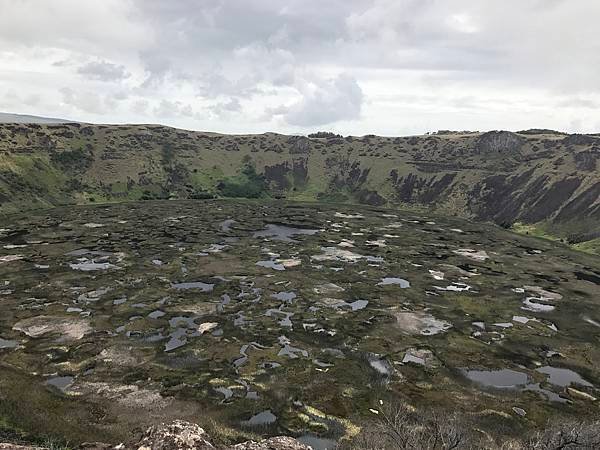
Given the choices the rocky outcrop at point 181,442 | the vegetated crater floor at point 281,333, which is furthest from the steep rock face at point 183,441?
the vegetated crater floor at point 281,333

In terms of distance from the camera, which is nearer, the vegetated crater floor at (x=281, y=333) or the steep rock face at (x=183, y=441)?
the steep rock face at (x=183, y=441)

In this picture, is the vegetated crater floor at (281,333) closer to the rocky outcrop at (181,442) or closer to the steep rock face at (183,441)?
the rocky outcrop at (181,442)

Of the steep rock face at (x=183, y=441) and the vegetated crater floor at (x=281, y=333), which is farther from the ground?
the steep rock face at (x=183, y=441)

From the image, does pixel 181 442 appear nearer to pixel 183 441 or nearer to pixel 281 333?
pixel 183 441

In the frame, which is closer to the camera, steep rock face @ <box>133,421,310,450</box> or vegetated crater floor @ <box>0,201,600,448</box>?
steep rock face @ <box>133,421,310,450</box>

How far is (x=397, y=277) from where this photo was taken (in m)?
101

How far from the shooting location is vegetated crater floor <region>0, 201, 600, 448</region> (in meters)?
48.8

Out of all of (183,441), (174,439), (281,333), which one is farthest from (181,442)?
(281,333)

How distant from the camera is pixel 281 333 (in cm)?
6831

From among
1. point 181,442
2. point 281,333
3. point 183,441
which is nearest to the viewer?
point 181,442

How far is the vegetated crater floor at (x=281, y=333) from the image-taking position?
160ft

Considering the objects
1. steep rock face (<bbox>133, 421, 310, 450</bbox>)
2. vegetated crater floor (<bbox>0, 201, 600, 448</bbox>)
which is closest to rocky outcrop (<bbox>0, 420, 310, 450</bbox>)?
steep rock face (<bbox>133, 421, 310, 450</bbox>)

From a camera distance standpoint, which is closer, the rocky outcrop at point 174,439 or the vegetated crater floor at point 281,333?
the rocky outcrop at point 174,439

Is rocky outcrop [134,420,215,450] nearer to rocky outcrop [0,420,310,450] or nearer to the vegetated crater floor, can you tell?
rocky outcrop [0,420,310,450]
